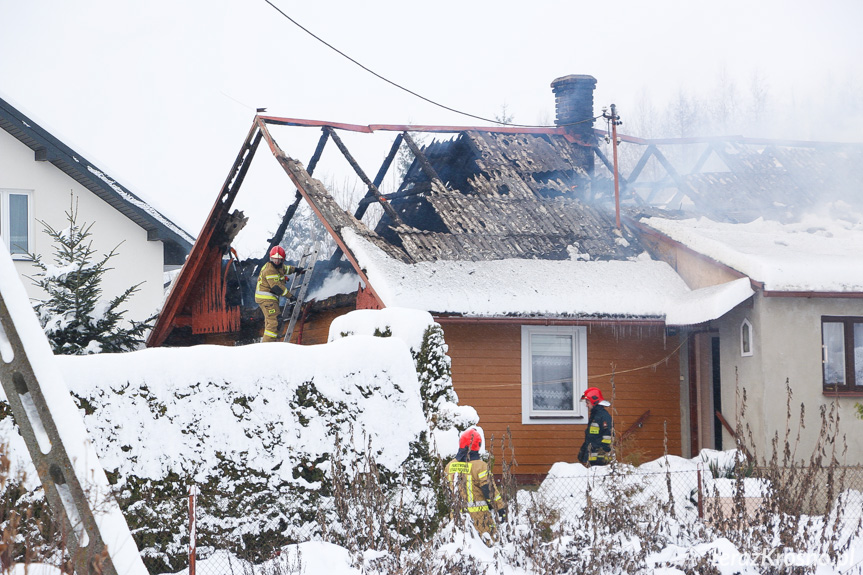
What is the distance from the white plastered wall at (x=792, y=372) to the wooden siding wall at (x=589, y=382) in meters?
1.77

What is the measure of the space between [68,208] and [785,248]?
39.8 ft

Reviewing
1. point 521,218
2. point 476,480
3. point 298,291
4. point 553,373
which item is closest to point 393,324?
point 476,480

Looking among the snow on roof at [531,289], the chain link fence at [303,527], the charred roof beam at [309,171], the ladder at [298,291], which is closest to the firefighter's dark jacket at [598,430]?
the snow on roof at [531,289]

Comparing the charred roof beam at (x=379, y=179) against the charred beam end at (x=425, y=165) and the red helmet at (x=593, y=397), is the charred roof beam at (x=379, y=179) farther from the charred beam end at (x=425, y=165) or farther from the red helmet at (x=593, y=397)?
the red helmet at (x=593, y=397)

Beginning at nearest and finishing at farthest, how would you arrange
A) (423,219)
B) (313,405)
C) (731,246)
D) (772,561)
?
1. (772,561)
2. (313,405)
3. (731,246)
4. (423,219)

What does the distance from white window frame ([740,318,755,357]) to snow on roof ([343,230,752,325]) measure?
1.81 ft

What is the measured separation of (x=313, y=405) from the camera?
20.4 ft

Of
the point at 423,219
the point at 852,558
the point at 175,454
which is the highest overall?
the point at 423,219

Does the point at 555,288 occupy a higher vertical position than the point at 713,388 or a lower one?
higher

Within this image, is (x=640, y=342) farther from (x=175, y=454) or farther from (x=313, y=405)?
(x=175, y=454)

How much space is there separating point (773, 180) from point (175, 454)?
12855 millimetres

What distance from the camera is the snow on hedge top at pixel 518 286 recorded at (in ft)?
37.0

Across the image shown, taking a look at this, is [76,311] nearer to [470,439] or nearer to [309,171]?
[309,171]

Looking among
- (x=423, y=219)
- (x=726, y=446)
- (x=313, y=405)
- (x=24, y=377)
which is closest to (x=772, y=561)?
(x=313, y=405)
